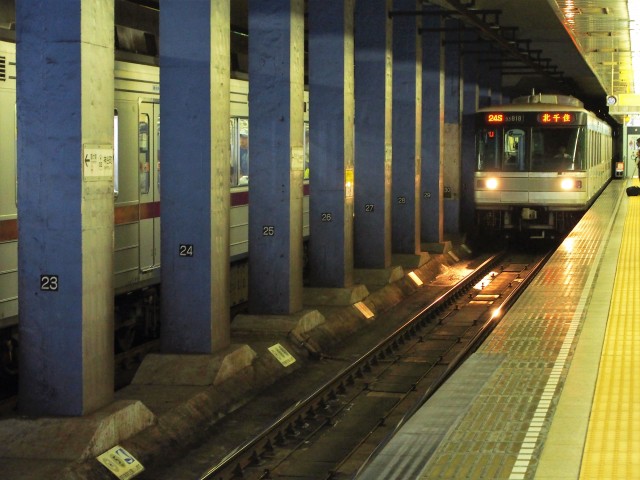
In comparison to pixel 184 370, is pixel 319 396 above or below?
below

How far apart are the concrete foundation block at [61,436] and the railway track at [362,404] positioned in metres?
0.80

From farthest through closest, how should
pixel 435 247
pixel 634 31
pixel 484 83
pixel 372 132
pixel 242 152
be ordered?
pixel 484 83 < pixel 435 247 < pixel 634 31 < pixel 372 132 < pixel 242 152

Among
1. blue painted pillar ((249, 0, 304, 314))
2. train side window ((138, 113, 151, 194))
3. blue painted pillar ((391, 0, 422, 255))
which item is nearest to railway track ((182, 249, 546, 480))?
blue painted pillar ((249, 0, 304, 314))

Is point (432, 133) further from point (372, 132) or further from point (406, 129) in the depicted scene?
point (372, 132)

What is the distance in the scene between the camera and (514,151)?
24281 mm

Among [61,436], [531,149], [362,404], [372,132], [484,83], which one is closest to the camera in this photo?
[61,436]

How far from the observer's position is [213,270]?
433 inches

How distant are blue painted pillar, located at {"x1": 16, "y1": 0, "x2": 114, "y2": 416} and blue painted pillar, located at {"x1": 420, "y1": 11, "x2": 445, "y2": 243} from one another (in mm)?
14855

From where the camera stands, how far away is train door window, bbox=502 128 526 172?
79.4ft

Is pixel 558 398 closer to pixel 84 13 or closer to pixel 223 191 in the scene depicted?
pixel 84 13

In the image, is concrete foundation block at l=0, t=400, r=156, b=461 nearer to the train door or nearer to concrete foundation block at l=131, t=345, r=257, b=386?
concrete foundation block at l=131, t=345, r=257, b=386

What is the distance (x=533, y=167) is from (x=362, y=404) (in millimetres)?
13628

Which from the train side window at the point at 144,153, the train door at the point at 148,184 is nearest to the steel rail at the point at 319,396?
the train door at the point at 148,184

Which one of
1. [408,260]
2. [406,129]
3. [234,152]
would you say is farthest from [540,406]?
[406,129]
